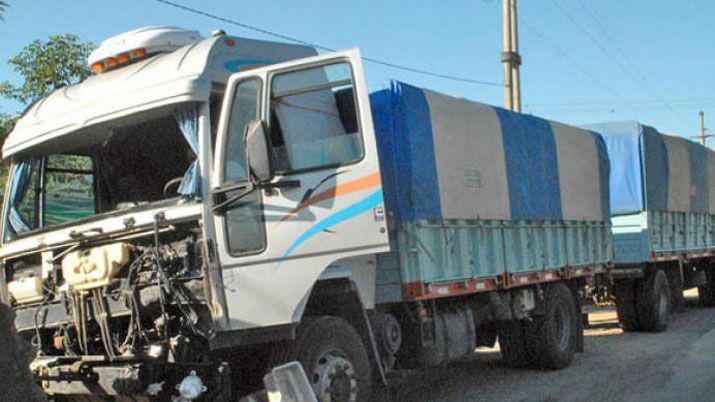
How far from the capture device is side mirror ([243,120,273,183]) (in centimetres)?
474

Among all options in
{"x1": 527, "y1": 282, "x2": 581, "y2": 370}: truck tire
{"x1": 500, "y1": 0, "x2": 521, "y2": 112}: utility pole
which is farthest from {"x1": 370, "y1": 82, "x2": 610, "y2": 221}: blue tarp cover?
{"x1": 500, "y1": 0, "x2": 521, "y2": 112}: utility pole

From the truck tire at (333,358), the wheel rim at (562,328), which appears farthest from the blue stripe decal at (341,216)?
the wheel rim at (562,328)

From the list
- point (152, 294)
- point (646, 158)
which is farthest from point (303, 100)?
point (646, 158)

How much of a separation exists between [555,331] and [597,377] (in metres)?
0.79

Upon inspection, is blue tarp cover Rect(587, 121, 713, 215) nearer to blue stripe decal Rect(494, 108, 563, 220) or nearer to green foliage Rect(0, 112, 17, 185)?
blue stripe decal Rect(494, 108, 563, 220)

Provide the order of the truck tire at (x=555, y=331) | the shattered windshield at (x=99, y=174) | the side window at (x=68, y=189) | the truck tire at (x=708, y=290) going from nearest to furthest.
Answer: the shattered windshield at (x=99, y=174) < the side window at (x=68, y=189) < the truck tire at (x=555, y=331) < the truck tire at (x=708, y=290)

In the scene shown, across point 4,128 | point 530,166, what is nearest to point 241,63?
point 530,166

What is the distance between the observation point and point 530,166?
28.9ft

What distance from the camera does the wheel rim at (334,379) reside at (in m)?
5.20

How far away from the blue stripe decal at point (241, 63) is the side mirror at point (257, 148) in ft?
2.03

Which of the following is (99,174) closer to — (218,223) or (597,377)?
(218,223)

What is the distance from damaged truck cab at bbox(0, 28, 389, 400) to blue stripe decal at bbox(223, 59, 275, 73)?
0.01 m

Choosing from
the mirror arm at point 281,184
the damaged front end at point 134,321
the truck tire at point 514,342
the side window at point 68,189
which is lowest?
the truck tire at point 514,342

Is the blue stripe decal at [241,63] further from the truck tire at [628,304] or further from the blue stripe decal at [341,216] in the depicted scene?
the truck tire at [628,304]
